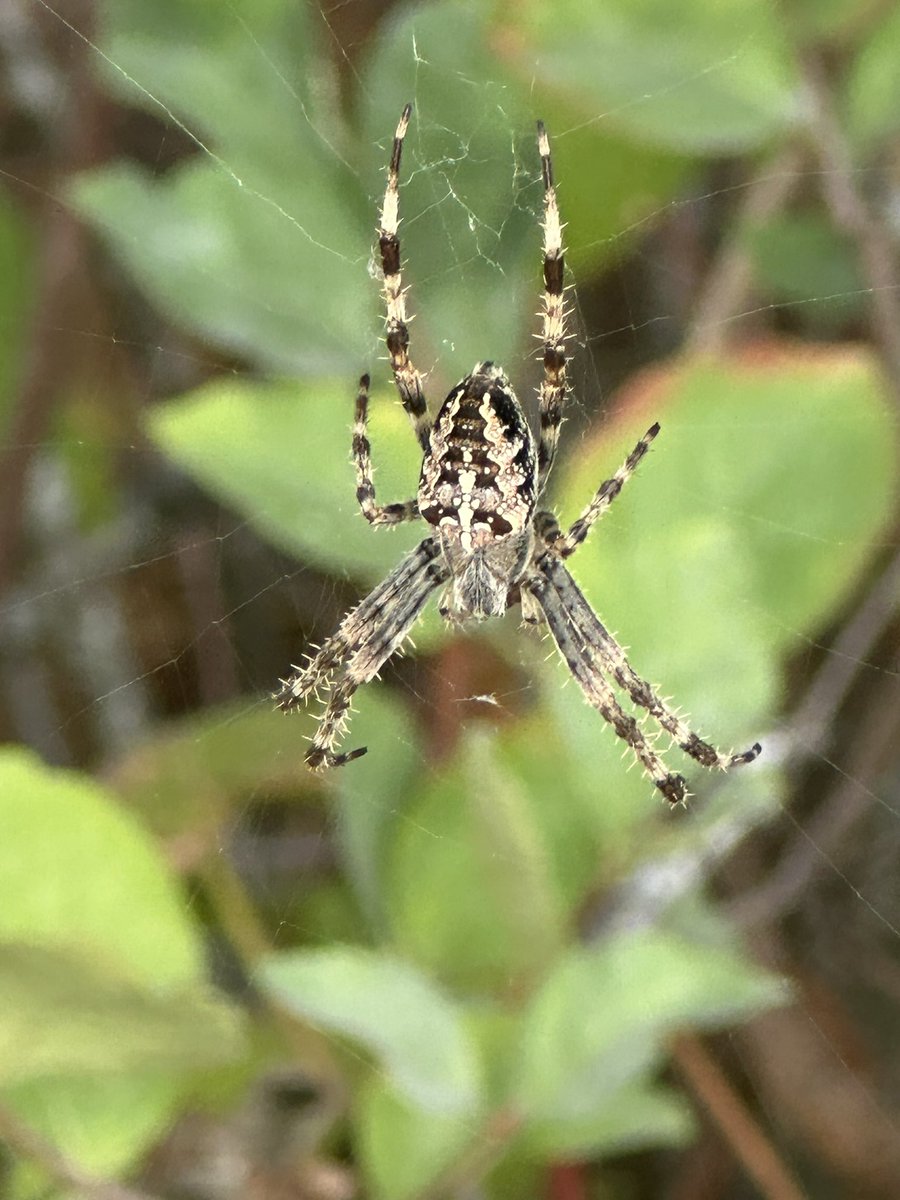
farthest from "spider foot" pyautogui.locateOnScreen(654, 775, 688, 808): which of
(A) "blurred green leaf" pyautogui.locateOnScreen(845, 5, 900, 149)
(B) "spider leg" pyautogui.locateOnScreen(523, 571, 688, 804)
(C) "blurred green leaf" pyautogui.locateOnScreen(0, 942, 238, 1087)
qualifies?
(A) "blurred green leaf" pyautogui.locateOnScreen(845, 5, 900, 149)

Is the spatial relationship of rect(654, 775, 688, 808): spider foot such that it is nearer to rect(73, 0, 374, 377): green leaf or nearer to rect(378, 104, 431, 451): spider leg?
rect(378, 104, 431, 451): spider leg

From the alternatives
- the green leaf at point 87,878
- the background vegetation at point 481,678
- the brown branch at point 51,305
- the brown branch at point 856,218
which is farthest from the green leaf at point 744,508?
the brown branch at point 51,305

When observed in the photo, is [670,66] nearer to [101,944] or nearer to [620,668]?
[620,668]

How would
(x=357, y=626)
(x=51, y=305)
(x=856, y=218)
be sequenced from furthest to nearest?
(x=51, y=305)
(x=357, y=626)
(x=856, y=218)

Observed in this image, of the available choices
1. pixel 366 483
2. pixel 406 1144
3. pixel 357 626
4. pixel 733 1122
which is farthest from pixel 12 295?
pixel 733 1122

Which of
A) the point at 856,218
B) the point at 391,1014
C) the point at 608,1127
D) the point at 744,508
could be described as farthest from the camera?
the point at 856,218
